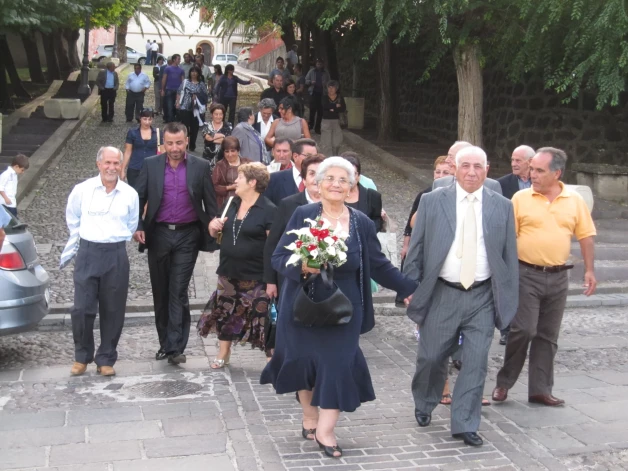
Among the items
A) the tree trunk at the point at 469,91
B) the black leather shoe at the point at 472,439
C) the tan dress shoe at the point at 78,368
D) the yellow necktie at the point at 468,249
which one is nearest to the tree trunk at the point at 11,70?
the tree trunk at the point at 469,91

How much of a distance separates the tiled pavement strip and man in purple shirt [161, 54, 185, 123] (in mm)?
15836

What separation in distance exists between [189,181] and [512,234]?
9.81 feet

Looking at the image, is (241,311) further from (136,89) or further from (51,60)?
(51,60)

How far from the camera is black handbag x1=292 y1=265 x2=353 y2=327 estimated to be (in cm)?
547

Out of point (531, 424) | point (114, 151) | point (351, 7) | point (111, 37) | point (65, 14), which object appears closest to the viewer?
point (531, 424)

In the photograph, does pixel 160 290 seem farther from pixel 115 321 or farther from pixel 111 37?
pixel 111 37

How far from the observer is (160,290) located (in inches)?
319

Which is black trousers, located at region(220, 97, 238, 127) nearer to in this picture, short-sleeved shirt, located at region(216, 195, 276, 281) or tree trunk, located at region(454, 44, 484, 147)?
tree trunk, located at region(454, 44, 484, 147)

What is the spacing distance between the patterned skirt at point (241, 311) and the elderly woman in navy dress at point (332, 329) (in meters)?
1.86

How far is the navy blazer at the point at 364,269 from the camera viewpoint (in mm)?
5809

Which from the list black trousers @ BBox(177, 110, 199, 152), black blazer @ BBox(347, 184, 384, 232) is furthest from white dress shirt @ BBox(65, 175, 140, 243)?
black trousers @ BBox(177, 110, 199, 152)

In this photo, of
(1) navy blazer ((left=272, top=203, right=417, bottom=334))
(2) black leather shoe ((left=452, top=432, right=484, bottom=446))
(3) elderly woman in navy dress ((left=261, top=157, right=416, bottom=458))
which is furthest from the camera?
(2) black leather shoe ((left=452, top=432, right=484, bottom=446))

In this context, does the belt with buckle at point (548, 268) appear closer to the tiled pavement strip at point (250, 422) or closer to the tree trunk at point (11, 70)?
the tiled pavement strip at point (250, 422)

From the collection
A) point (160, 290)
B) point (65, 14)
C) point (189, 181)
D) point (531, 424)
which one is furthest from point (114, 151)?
point (65, 14)
